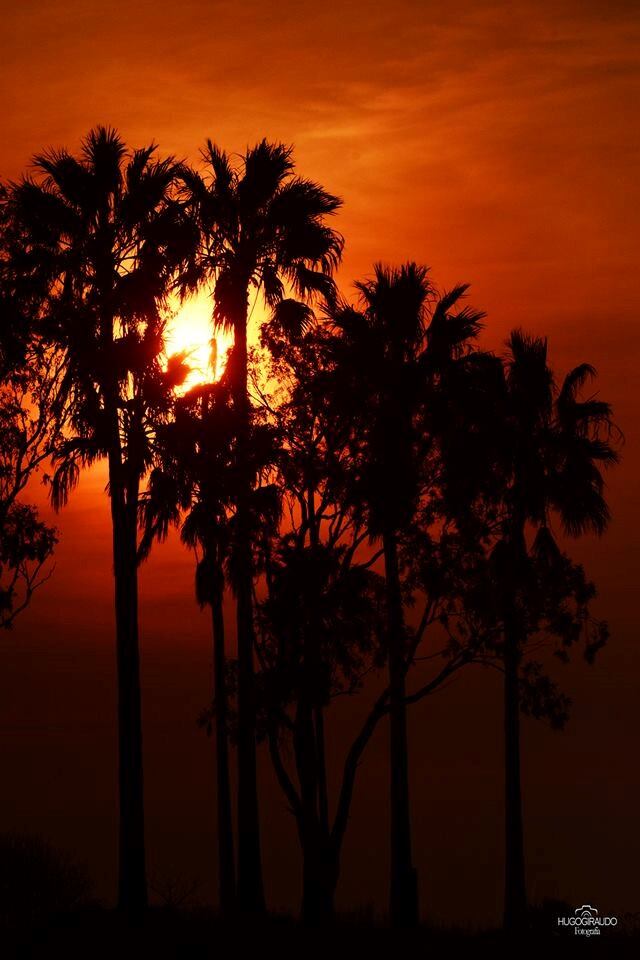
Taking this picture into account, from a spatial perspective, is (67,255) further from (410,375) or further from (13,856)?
(13,856)

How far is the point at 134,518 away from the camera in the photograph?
35.1 meters

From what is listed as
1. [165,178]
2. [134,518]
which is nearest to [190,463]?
[134,518]

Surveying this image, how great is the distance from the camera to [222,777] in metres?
42.7

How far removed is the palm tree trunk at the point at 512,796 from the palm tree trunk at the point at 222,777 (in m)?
8.34

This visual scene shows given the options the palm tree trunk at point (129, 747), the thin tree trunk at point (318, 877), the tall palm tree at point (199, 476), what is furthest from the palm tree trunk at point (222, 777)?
the palm tree trunk at point (129, 747)

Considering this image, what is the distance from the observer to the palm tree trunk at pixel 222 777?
41156 millimetres

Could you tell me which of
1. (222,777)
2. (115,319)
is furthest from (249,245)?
(222,777)

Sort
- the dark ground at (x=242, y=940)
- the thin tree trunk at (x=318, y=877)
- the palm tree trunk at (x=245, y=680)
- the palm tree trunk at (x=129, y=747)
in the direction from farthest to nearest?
the palm tree trunk at (x=245, y=680) → the thin tree trunk at (x=318, y=877) → the palm tree trunk at (x=129, y=747) → the dark ground at (x=242, y=940)

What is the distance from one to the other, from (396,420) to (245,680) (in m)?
8.27

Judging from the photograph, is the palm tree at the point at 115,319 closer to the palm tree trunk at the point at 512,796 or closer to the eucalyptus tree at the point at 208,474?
the eucalyptus tree at the point at 208,474

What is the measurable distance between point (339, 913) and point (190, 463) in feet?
43.0

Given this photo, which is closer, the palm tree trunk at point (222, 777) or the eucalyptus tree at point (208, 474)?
the eucalyptus tree at point (208, 474)

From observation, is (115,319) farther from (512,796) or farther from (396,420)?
(512,796)

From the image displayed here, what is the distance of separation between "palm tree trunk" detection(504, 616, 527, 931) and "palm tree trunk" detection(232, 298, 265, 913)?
7.39 meters
